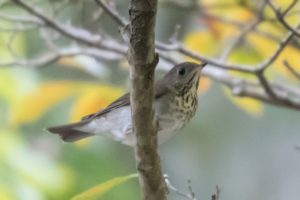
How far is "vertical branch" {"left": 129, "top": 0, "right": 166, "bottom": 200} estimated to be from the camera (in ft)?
6.53

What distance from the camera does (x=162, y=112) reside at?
3.11 meters

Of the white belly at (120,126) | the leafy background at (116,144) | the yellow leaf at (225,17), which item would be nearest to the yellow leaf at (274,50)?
the leafy background at (116,144)

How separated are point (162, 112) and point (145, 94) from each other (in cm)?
92

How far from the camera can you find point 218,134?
5.86 meters

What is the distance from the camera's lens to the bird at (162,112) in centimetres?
312

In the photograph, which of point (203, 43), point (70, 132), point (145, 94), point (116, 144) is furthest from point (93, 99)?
point (116, 144)

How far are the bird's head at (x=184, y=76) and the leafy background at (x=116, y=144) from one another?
0.35 metres

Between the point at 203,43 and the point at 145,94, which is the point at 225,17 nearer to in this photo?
the point at 203,43

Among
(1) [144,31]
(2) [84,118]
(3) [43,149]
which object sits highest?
(1) [144,31]

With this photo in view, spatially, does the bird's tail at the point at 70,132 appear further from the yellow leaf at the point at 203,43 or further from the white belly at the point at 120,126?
the yellow leaf at the point at 203,43

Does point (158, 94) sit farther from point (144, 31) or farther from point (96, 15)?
point (144, 31)

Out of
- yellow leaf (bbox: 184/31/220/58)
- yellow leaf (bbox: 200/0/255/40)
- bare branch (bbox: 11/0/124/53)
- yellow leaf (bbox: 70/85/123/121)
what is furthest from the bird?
yellow leaf (bbox: 200/0/255/40)

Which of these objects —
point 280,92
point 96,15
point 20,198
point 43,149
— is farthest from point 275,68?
point 43,149

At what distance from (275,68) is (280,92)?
0.25 metres
